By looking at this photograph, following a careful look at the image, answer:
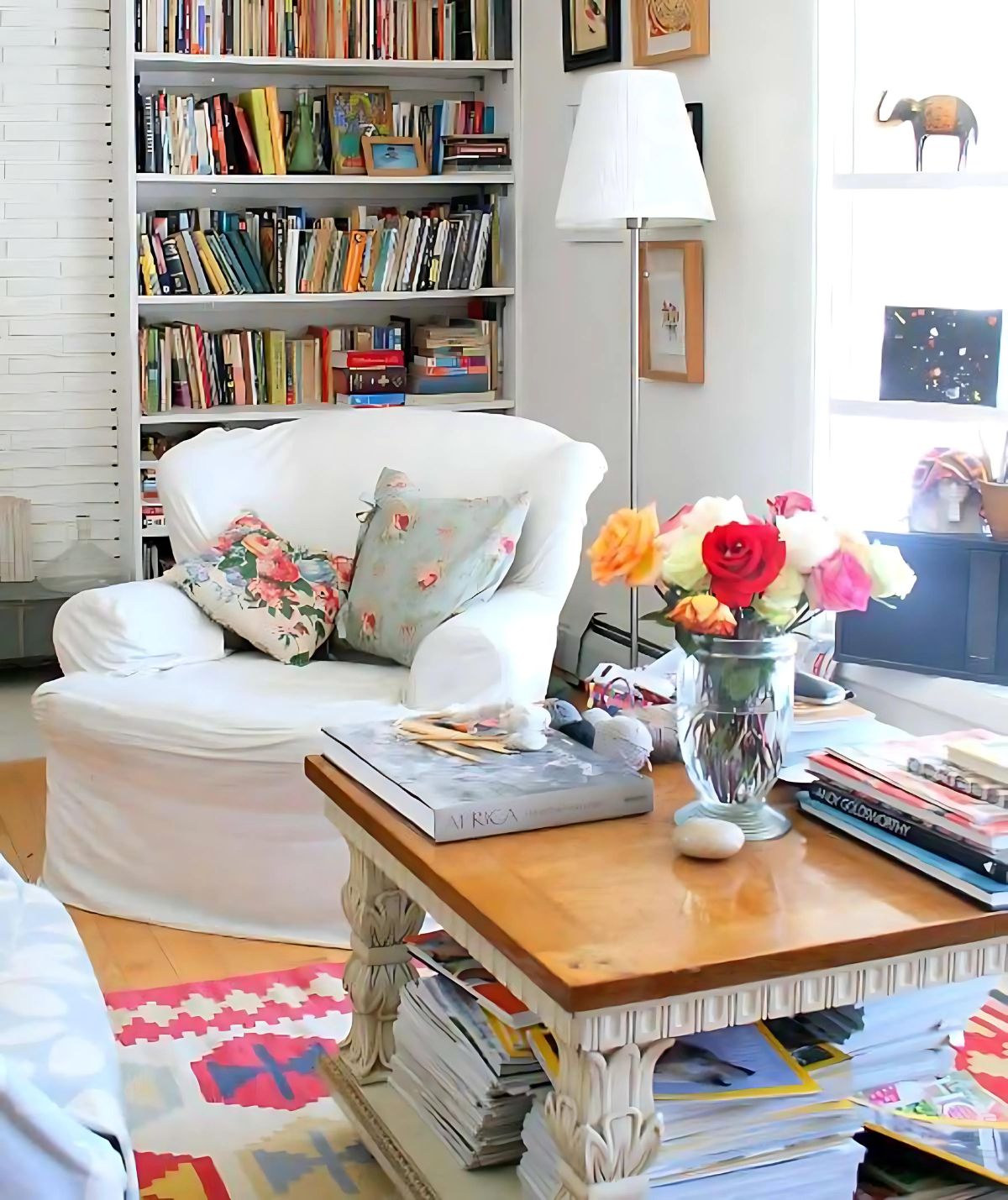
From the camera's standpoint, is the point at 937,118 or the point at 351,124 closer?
the point at 937,118

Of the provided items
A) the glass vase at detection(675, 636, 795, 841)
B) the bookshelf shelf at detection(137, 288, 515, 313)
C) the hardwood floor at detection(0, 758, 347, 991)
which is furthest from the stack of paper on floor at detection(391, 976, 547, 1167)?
the bookshelf shelf at detection(137, 288, 515, 313)

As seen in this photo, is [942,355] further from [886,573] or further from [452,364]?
[452,364]

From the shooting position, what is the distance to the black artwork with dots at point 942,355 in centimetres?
345

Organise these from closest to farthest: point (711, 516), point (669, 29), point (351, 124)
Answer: point (711, 516), point (669, 29), point (351, 124)

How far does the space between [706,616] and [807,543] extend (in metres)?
0.14

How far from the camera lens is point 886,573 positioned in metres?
1.89

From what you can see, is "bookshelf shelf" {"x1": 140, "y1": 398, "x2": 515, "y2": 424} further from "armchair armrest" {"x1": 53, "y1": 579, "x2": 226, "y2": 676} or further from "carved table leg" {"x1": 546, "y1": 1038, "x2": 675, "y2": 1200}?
"carved table leg" {"x1": 546, "y1": 1038, "x2": 675, "y2": 1200}

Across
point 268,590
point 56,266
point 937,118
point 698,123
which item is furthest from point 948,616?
point 56,266

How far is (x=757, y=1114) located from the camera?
5.78 ft

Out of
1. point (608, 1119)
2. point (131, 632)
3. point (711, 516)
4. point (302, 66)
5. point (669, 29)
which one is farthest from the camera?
point (302, 66)

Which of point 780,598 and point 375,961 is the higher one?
point 780,598

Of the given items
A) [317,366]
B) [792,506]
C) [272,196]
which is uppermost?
[272,196]

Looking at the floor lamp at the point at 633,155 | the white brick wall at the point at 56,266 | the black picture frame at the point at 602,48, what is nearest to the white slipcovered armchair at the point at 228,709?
the floor lamp at the point at 633,155

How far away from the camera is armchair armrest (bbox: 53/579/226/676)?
333 centimetres
